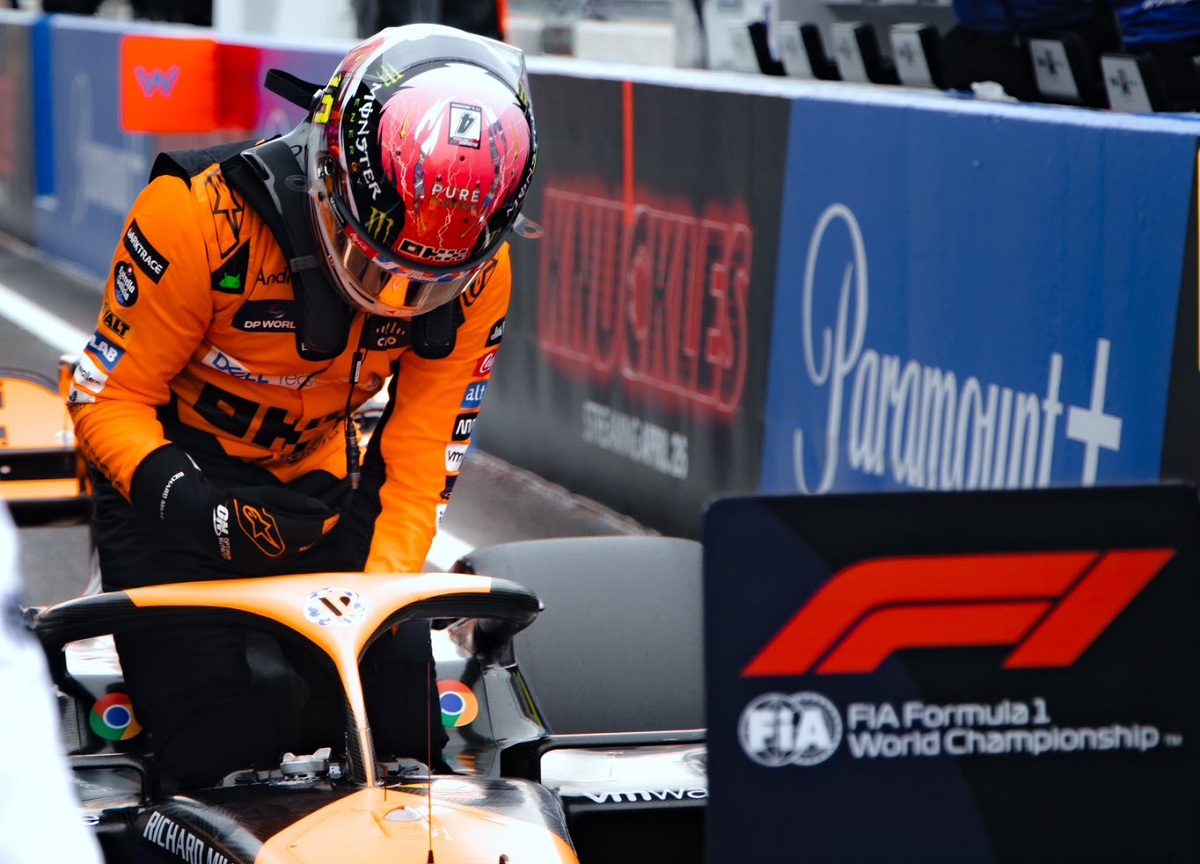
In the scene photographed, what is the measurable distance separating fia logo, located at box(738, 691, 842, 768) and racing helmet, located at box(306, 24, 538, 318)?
4.43ft

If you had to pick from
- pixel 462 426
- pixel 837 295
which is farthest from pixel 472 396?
pixel 837 295

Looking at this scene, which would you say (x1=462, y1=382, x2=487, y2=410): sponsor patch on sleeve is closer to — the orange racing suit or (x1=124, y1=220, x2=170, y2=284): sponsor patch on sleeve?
the orange racing suit

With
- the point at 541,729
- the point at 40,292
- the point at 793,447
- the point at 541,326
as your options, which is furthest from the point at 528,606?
the point at 40,292

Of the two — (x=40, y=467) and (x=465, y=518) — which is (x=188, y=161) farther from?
(x=465, y=518)

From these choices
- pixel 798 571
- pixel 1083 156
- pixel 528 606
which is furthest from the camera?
pixel 1083 156

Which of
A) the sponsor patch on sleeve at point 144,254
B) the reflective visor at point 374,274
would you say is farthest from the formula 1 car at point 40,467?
the reflective visor at point 374,274

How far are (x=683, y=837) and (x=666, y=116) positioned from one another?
14.4 ft

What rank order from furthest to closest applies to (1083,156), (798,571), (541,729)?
(1083,156) → (541,729) → (798,571)

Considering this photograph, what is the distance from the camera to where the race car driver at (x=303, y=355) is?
3059mm

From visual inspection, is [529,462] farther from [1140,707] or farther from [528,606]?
[1140,707]

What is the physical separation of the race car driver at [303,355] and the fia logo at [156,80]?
7940 mm

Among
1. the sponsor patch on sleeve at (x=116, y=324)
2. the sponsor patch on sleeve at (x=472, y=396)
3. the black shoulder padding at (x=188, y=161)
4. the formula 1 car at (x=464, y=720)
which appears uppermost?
the black shoulder padding at (x=188, y=161)

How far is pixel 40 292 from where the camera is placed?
501 inches

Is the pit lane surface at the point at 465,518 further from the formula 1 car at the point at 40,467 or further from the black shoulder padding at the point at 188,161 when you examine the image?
the black shoulder padding at the point at 188,161
